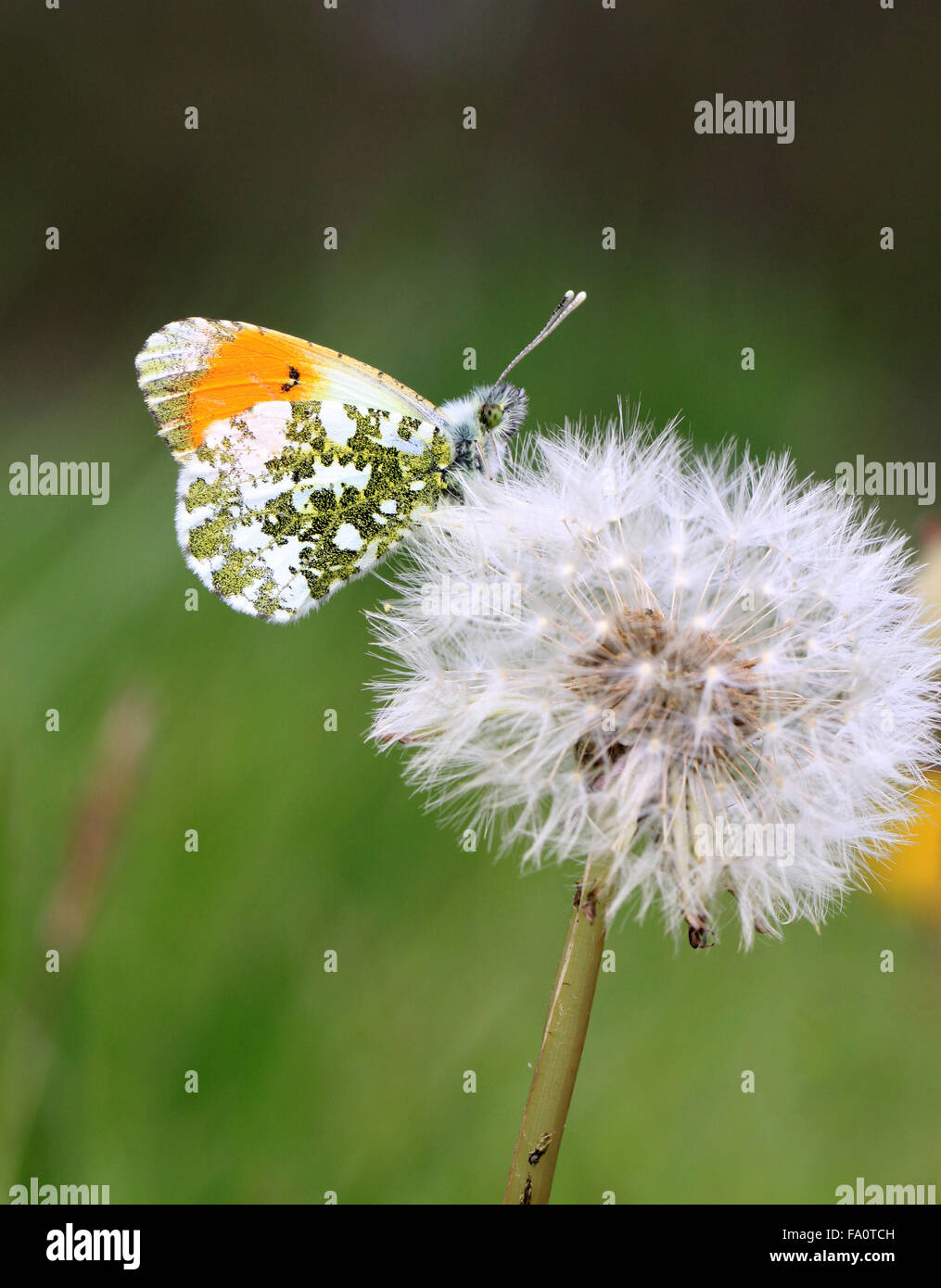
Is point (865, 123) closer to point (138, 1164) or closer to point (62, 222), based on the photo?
point (62, 222)

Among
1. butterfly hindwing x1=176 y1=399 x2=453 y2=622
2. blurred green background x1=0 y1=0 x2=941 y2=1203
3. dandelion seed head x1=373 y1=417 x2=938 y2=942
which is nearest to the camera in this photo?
dandelion seed head x1=373 y1=417 x2=938 y2=942

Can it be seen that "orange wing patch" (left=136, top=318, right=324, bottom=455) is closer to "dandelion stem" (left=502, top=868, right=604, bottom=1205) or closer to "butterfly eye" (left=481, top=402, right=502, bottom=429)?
"butterfly eye" (left=481, top=402, right=502, bottom=429)

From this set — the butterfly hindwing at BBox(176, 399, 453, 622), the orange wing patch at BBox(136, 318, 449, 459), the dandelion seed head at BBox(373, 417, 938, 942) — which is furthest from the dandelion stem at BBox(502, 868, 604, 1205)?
the orange wing patch at BBox(136, 318, 449, 459)

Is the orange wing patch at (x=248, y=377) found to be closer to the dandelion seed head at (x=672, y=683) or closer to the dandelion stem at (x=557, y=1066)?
the dandelion seed head at (x=672, y=683)

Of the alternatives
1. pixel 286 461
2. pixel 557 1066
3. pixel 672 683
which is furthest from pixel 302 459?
pixel 557 1066

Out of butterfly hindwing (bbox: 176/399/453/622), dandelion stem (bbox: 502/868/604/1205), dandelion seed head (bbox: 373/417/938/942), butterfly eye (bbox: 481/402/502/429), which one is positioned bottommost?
dandelion stem (bbox: 502/868/604/1205)

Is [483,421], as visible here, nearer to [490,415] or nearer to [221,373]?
[490,415]

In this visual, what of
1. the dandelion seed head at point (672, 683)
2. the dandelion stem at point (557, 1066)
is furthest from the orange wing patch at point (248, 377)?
the dandelion stem at point (557, 1066)
